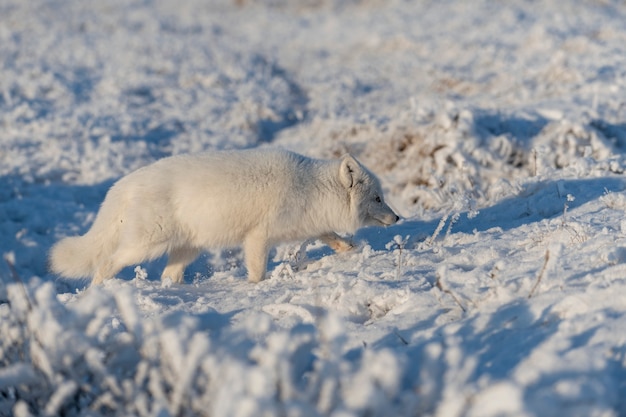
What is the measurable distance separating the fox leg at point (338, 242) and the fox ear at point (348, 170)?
46cm

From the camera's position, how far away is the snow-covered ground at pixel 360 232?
2328 millimetres

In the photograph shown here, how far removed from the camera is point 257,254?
5.15 m

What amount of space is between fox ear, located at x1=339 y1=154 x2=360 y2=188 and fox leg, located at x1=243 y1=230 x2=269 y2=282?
2.86ft

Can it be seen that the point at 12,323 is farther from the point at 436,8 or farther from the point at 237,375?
the point at 436,8

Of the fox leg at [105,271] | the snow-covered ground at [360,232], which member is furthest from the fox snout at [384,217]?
the fox leg at [105,271]

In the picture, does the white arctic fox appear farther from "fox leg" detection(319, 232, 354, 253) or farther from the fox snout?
the fox snout

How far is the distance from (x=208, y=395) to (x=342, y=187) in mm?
3399

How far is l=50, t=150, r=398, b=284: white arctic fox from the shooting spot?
497 centimetres

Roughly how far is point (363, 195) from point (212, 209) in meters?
1.39

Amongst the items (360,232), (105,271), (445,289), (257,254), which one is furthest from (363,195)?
(445,289)

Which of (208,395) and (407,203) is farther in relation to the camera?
(407,203)

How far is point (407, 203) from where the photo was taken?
8023 millimetres

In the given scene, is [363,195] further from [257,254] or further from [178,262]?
[178,262]

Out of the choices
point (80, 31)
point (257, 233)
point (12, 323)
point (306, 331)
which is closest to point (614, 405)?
point (306, 331)
